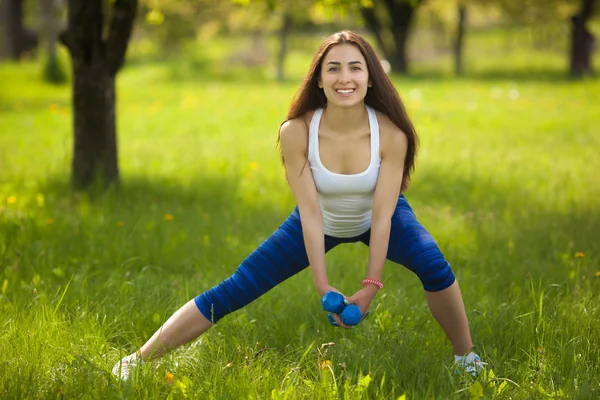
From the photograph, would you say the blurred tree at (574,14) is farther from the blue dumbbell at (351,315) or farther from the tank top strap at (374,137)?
the blue dumbbell at (351,315)

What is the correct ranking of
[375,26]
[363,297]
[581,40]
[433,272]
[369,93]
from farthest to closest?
[375,26]
[581,40]
[369,93]
[433,272]
[363,297]

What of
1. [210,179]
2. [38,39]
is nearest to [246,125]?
[210,179]

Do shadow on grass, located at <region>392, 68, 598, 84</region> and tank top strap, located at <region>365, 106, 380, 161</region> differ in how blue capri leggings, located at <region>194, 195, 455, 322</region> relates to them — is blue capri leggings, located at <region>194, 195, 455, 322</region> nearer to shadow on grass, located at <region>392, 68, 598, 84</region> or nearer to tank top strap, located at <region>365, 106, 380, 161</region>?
tank top strap, located at <region>365, 106, 380, 161</region>

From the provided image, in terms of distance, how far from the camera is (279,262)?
3.12 metres

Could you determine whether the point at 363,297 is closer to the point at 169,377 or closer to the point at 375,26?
the point at 169,377

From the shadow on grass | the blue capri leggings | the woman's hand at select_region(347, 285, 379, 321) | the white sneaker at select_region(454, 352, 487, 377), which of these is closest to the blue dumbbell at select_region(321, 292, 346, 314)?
the woman's hand at select_region(347, 285, 379, 321)

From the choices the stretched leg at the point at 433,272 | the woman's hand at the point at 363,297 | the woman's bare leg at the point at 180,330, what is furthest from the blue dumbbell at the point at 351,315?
the woman's bare leg at the point at 180,330

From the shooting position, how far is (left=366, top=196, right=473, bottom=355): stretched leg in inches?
117

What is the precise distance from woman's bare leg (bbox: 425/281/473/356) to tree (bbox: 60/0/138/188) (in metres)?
3.62

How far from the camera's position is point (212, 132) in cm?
1027

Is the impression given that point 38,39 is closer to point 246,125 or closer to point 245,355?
point 246,125

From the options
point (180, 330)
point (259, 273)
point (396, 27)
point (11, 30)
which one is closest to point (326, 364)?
point (259, 273)

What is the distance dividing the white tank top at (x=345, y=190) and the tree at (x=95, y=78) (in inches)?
129

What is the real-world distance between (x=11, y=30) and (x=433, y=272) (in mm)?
27149
